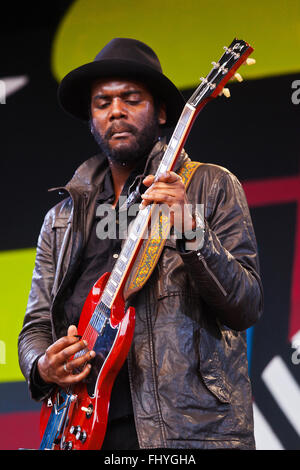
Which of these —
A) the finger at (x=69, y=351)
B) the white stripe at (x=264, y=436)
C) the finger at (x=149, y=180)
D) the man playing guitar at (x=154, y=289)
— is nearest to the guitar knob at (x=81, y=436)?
the man playing guitar at (x=154, y=289)

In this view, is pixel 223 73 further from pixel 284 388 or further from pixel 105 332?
pixel 284 388

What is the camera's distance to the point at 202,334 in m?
2.07

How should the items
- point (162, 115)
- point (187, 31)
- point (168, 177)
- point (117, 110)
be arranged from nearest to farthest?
point (168, 177)
point (117, 110)
point (162, 115)
point (187, 31)

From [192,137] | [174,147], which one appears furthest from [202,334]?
[192,137]

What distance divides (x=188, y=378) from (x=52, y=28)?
2.65m

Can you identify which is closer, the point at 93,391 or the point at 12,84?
the point at 93,391

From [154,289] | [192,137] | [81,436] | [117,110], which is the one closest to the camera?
[81,436]

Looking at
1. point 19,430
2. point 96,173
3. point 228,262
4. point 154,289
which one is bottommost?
point 19,430

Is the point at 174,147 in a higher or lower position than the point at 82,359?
higher

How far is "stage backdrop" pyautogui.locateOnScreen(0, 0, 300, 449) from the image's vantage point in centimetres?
329

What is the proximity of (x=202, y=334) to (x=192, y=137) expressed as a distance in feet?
5.72

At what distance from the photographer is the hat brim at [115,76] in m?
2.46

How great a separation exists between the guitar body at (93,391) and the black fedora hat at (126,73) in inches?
29.9

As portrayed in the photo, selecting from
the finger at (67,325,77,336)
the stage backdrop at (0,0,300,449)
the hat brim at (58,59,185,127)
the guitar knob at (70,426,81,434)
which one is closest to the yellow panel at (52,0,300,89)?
the stage backdrop at (0,0,300,449)
